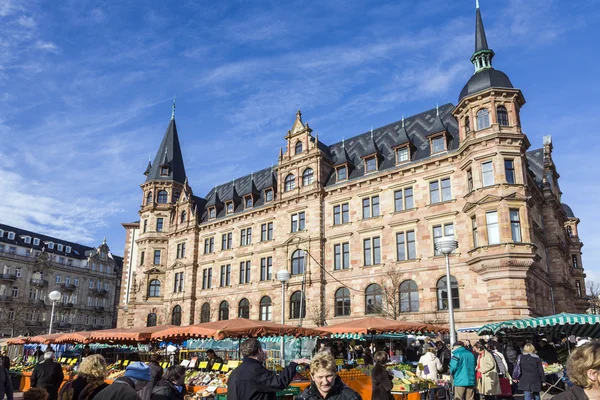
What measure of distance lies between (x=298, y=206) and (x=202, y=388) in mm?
25642

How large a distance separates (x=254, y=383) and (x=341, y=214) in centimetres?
3025

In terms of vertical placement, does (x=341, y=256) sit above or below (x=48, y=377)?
above

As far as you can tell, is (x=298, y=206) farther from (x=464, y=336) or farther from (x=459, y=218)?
(x=464, y=336)

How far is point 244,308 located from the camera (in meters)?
39.9

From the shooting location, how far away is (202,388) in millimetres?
12625

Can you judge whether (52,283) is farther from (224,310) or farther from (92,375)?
(92,375)

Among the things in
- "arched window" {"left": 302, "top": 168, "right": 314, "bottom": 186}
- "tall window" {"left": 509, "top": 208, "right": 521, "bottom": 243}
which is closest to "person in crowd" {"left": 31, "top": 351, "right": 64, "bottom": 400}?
"tall window" {"left": 509, "top": 208, "right": 521, "bottom": 243}

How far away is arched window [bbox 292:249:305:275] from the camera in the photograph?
36156 mm

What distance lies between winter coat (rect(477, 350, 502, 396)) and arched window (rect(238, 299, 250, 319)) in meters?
29.1

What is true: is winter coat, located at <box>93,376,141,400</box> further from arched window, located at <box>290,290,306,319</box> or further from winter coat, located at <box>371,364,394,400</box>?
arched window, located at <box>290,290,306,319</box>

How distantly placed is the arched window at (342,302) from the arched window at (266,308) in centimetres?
657

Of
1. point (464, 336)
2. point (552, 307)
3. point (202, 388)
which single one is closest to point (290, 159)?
point (464, 336)

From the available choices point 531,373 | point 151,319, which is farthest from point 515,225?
point 151,319

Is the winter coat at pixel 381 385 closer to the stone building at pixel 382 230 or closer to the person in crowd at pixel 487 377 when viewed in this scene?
the person in crowd at pixel 487 377
